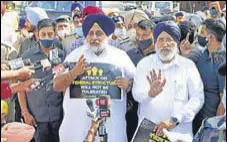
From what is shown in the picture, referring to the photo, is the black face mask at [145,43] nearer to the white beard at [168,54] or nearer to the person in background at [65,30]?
the white beard at [168,54]

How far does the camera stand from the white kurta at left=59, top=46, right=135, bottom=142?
3.59 m

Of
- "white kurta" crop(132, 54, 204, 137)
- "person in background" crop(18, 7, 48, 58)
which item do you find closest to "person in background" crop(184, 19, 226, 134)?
"white kurta" crop(132, 54, 204, 137)

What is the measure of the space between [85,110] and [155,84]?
62cm

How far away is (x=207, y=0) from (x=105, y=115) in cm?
1185

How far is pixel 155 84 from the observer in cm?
339

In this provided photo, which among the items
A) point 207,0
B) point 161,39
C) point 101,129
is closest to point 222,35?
point 161,39

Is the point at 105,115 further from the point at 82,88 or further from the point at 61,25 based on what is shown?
the point at 61,25

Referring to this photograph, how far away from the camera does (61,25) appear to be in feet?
18.0

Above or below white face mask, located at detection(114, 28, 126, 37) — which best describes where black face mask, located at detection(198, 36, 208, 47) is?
below

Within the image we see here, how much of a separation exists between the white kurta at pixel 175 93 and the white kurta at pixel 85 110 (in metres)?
0.17

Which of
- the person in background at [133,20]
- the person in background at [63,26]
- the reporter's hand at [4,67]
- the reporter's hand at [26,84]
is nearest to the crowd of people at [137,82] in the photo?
the reporter's hand at [26,84]

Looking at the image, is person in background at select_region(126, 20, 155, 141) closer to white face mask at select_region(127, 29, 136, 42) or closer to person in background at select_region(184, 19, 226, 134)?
white face mask at select_region(127, 29, 136, 42)

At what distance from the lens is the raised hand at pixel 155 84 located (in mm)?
3383

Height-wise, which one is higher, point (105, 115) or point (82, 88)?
point (82, 88)
